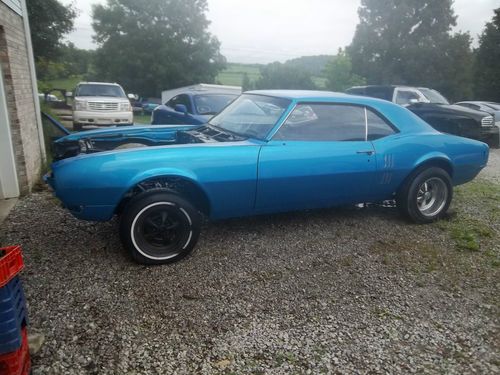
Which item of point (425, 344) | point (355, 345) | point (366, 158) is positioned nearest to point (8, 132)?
point (366, 158)

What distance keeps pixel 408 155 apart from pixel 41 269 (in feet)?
12.1

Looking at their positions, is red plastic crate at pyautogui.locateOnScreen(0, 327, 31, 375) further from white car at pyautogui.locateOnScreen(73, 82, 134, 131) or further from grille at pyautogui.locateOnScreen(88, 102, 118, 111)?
grille at pyautogui.locateOnScreen(88, 102, 118, 111)

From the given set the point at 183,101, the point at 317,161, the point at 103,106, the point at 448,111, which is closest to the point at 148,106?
the point at 103,106

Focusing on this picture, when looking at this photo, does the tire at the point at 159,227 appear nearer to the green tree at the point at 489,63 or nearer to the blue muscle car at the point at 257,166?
the blue muscle car at the point at 257,166

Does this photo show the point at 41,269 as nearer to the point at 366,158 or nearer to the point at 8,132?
the point at 8,132

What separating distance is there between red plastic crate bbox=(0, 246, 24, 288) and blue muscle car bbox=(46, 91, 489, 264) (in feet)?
3.79

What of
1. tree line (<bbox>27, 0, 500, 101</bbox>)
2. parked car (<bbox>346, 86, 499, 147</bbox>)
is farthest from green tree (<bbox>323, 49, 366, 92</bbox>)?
parked car (<bbox>346, 86, 499, 147</bbox>)

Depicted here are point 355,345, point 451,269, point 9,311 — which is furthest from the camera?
point 451,269

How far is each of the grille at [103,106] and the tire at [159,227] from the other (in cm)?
949

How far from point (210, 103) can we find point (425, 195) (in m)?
4.74

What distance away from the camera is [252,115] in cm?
405

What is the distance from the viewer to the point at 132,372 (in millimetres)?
2084

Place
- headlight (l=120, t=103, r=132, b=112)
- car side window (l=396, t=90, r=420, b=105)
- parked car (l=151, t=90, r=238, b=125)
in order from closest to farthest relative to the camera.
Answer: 1. parked car (l=151, t=90, r=238, b=125)
2. car side window (l=396, t=90, r=420, b=105)
3. headlight (l=120, t=103, r=132, b=112)

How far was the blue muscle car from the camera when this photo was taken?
3039 millimetres
